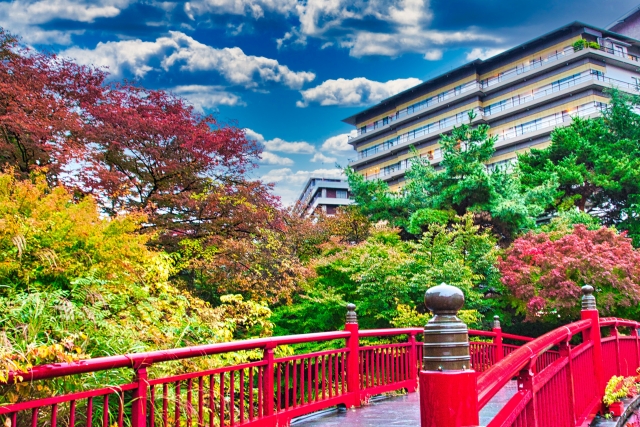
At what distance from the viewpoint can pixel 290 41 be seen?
98.8 feet

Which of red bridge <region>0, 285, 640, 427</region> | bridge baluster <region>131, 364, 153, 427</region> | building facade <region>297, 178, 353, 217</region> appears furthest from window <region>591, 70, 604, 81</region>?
bridge baluster <region>131, 364, 153, 427</region>

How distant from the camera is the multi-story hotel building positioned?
1577 inches

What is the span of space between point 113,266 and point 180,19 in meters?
14.6

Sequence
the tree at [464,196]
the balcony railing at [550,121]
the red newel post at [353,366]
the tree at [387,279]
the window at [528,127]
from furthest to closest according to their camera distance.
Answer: the window at [528,127] < the balcony railing at [550,121] < the tree at [464,196] < the tree at [387,279] < the red newel post at [353,366]

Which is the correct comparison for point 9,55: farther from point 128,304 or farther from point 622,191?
point 622,191

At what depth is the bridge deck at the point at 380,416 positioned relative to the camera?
5688 millimetres

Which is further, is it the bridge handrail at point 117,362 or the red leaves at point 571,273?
the red leaves at point 571,273

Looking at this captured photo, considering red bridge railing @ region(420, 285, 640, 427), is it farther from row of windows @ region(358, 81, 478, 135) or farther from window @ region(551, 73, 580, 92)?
row of windows @ region(358, 81, 478, 135)

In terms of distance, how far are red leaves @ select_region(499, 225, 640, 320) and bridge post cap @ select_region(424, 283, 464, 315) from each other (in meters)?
14.7

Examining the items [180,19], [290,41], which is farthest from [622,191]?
[180,19]

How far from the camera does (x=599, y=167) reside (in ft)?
79.2

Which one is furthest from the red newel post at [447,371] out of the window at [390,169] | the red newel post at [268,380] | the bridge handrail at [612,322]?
the window at [390,169]

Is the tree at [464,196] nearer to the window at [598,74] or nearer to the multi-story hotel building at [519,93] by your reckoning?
the multi-story hotel building at [519,93]

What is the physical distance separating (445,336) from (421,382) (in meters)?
0.21
